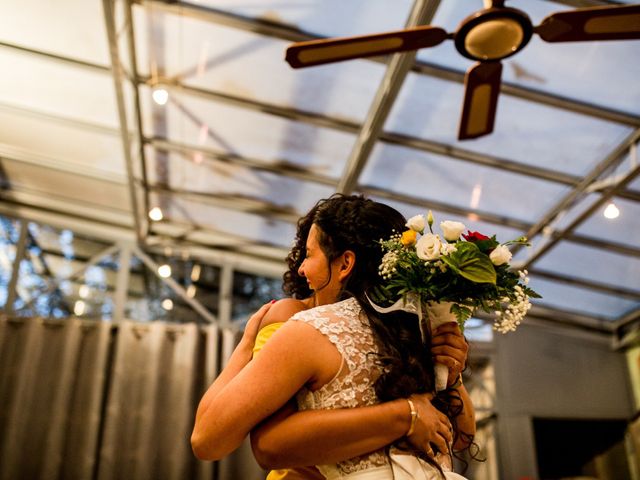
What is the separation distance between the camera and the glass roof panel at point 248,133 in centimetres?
555

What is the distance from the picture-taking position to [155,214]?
24.9 ft

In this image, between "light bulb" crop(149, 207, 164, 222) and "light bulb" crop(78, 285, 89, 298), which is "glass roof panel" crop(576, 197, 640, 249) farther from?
"light bulb" crop(78, 285, 89, 298)

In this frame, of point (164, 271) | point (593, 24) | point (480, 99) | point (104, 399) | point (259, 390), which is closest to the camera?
point (259, 390)

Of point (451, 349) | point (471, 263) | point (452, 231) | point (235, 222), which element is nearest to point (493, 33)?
point (452, 231)

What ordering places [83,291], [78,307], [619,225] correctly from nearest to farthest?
[619,225] → [78,307] → [83,291]

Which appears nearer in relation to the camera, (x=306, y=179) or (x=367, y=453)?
(x=367, y=453)

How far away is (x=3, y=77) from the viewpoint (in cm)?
594

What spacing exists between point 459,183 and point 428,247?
4.41 meters

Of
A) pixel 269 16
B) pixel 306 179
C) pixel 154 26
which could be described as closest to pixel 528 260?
pixel 306 179

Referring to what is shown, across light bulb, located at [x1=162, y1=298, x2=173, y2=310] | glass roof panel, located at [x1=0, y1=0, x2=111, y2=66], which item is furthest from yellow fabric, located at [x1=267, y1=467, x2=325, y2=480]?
light bulb, located at [x1=162, y1=298, x2=173, y2=310]

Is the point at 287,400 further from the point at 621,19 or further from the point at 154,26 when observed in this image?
the point at 154,26

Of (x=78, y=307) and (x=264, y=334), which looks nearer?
(x=264, y=334)

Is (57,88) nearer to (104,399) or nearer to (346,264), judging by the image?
(104,399)

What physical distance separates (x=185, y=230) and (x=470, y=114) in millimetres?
5233
